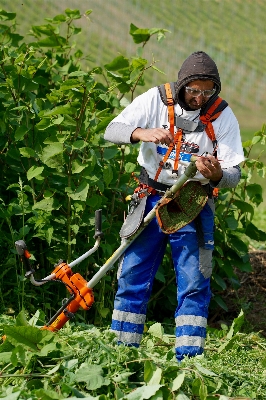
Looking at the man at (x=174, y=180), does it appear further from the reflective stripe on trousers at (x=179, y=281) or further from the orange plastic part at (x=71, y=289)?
the orange plastic part at (x=71, y=289)

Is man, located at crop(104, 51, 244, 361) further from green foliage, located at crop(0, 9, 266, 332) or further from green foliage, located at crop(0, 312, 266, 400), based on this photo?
green foliage, located at crop(0, 9, 266, 332)

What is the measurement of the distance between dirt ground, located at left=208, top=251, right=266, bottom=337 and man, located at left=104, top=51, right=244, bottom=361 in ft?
4.18

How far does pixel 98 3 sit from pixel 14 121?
53.0ft

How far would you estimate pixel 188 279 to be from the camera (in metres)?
4.52

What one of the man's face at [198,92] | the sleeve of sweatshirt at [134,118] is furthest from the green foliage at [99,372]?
the man's face at [198,92]

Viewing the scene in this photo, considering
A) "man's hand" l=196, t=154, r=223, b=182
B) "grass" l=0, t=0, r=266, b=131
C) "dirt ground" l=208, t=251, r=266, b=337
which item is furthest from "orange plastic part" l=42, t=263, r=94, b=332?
"grass" l=0, t=0, r=266, b=131

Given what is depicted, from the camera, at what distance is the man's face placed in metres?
4.35

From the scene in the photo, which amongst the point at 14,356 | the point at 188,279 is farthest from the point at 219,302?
the point at 14,356

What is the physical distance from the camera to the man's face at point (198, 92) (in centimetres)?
435

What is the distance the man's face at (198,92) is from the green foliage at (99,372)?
1292 mm

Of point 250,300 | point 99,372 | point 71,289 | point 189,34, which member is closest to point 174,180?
point 71,289

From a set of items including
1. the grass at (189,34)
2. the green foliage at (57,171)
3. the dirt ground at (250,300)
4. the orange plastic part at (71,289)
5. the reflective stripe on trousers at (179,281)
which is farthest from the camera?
the grass at (189,34)

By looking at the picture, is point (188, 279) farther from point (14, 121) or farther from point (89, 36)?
point (89, 36)

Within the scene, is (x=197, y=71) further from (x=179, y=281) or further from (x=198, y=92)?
(x=179, y=281)
